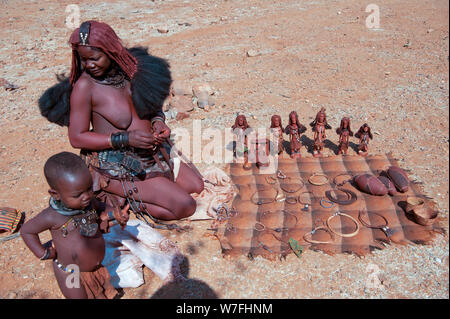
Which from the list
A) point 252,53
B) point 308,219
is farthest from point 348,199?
point 252,53

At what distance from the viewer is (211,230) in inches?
171

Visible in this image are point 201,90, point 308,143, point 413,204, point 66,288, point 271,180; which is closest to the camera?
point 66,288

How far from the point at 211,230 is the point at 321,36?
8828mm

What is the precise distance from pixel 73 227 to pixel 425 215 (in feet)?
12.5

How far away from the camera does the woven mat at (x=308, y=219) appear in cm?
402

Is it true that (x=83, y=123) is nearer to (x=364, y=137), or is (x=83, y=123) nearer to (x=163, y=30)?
(x=364, y=137)

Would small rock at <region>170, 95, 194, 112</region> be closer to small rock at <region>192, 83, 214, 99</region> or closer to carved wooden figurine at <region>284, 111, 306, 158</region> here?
small rock at <region>192, 83, 214, 99</region>

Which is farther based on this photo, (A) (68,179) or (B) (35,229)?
(B) (35,229)

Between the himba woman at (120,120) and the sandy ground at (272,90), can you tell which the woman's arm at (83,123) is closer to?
the himba woman at (120,120)

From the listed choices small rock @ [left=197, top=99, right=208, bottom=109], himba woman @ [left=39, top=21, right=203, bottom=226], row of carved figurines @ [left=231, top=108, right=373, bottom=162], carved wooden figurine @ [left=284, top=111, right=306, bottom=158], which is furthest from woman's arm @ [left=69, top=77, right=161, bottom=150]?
small rock @ [left=197, top=99, right=208, bottom=109]

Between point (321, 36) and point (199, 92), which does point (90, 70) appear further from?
point (321, 36)

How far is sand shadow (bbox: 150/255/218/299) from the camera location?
3.55 meters

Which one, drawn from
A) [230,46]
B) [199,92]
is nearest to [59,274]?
[199,92]

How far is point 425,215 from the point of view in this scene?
4.10 m
